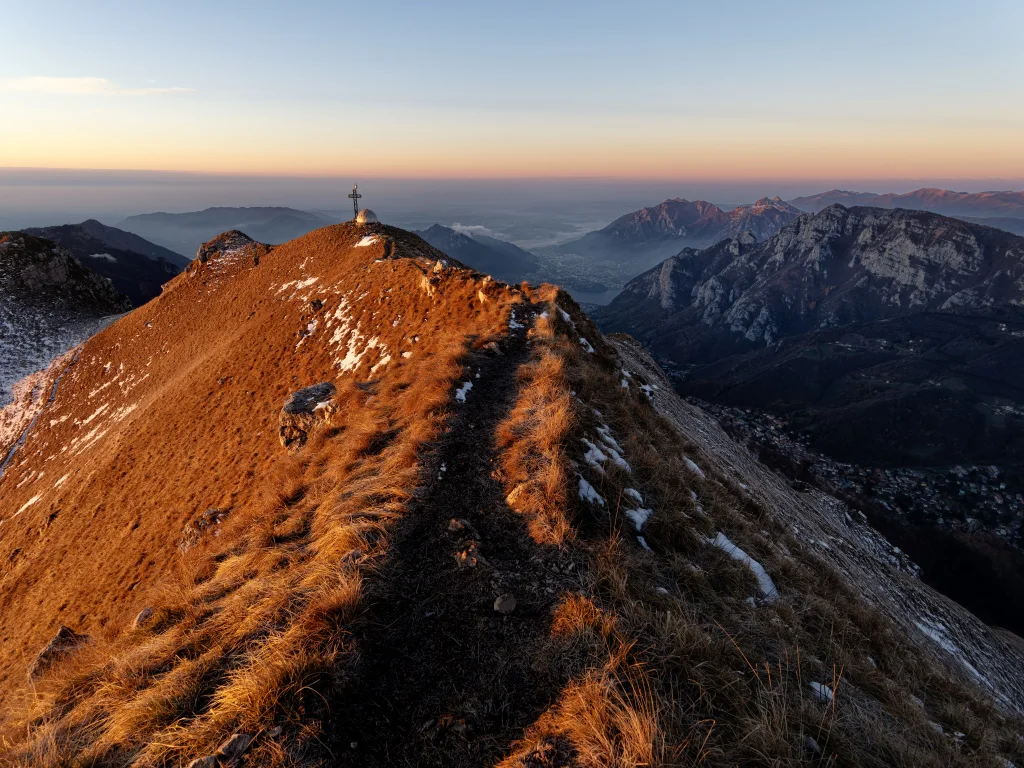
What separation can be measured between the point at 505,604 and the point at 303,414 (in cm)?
1313

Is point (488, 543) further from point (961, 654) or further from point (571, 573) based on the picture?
→ point (961, 654)

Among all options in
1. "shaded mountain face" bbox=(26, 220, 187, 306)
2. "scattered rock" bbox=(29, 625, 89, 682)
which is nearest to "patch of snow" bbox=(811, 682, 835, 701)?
"scattered rock" bbox=(29, 625, 89, 682)

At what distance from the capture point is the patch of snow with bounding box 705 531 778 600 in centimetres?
795

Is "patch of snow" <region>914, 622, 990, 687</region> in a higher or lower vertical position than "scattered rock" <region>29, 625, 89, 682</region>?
lower

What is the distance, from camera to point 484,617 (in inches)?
214

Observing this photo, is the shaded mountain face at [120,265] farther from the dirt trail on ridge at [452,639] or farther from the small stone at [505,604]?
the small stone at [505,604]

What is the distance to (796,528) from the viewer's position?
18.0m

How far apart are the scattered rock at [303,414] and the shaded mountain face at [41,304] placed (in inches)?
1968

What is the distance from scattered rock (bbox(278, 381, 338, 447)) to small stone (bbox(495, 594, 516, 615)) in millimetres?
10947

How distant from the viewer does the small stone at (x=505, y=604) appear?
17.8ft

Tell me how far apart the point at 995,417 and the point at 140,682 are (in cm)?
24252

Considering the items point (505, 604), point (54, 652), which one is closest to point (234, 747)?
point (505, 604)

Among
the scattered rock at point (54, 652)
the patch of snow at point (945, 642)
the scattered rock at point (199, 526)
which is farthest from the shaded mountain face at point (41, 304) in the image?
the patch of snow at point (945, 642)

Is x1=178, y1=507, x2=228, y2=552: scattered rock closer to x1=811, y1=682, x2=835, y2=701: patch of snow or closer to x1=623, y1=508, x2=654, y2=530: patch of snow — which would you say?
x1=623, y1=508, x2=654, y2=530: patch of snow
